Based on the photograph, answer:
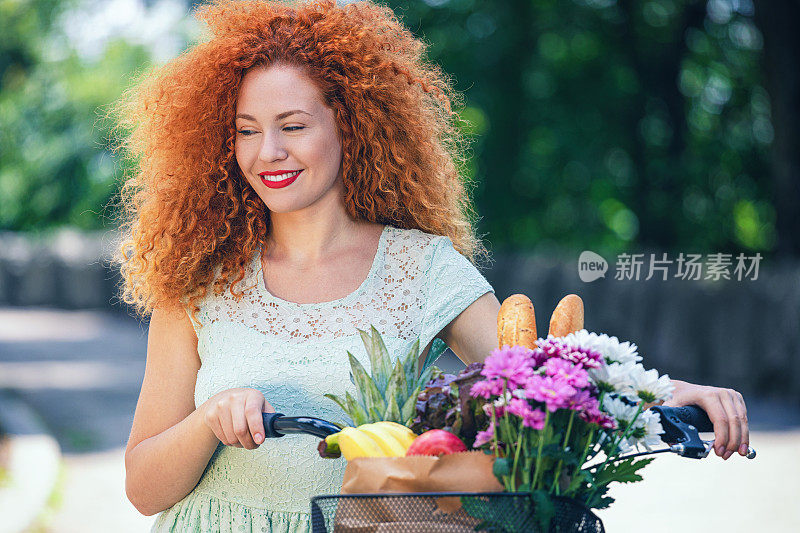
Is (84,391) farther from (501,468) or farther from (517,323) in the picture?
(501,468)

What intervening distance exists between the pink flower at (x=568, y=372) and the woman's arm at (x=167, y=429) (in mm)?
888

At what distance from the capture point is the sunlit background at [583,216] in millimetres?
7691

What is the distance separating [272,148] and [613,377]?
1134 mm

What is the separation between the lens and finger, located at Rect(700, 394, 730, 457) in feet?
6.84

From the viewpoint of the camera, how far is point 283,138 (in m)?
2.59

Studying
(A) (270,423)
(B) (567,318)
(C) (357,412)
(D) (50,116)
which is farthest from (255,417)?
(D) (50,116)

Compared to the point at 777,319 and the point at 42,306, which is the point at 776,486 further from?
the point at 42,306

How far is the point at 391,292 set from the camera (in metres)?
2.73

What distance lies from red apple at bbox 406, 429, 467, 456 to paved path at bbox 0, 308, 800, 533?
456 cm

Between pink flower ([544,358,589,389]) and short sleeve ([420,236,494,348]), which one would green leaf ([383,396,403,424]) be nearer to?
pink flower ([544,358,589,389])

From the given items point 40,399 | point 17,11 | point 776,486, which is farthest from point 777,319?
point 17,11

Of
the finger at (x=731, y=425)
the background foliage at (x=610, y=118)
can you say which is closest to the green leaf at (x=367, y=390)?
the finger at (x=731, y=425)

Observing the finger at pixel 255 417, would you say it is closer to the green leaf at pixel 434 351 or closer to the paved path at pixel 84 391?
the green leaf at pixel 434 351

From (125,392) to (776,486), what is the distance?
7.26 m
